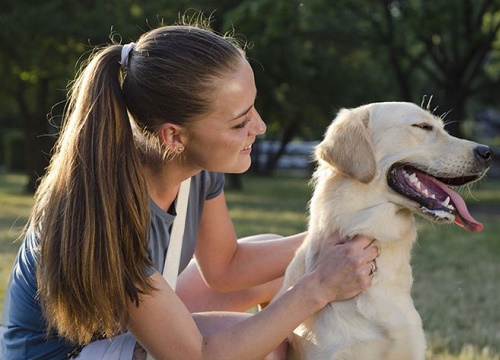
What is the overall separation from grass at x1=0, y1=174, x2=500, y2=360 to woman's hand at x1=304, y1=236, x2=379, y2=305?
617mm

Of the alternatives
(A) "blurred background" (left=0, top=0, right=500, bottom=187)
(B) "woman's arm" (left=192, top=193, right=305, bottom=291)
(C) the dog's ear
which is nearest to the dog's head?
(C) the dog's ear

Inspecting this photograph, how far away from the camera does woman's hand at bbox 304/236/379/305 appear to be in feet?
9.11

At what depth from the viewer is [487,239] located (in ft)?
33.0

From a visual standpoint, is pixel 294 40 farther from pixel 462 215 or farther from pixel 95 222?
pixel 95 222

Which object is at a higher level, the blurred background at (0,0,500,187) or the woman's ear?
the woman's ear

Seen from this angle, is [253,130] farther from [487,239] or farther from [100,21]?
[100,21]

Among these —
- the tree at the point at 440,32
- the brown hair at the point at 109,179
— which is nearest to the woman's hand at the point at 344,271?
the brown hair at the point at 109,179

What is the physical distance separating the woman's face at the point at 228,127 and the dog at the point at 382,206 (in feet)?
1.00

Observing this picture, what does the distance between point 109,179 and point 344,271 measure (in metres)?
0.88

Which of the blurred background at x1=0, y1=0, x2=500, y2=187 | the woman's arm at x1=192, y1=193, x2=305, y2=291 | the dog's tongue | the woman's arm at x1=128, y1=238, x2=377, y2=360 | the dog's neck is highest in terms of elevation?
the dog's tongue

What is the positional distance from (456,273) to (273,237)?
4.01 m

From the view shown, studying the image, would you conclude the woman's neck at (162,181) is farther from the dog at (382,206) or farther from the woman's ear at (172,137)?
the dog at (382,206)

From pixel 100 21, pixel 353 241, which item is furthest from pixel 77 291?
pixel 100 21

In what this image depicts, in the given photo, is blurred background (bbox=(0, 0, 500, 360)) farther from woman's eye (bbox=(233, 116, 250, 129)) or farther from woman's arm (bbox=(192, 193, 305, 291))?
woman's eye (bbox=(233, 116, 250, 129))
